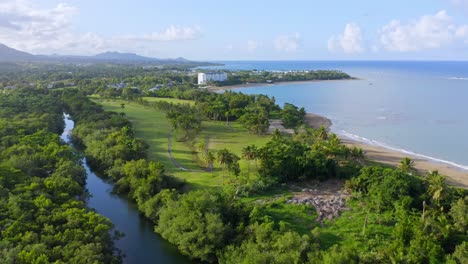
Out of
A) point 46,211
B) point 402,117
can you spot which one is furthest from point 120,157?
point 402,117

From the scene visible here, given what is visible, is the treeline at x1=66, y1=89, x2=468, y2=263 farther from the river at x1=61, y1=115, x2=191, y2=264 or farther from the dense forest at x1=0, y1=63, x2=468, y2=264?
the river at x1=61, y1=115, x2=191, y2=264

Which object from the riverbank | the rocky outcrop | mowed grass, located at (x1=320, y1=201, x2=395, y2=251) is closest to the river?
mowed grass, located at (x1=320, y1=201, x2=395, y2=251)

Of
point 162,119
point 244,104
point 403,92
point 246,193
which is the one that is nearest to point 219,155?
point 246,193

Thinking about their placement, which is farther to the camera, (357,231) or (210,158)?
(210,158)

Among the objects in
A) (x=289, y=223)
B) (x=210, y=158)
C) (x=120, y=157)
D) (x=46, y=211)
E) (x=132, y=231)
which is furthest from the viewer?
(x=120, y=157)

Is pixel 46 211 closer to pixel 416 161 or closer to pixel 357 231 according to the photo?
pixel 357 231

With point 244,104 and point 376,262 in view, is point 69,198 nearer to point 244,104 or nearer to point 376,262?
point 376,262
